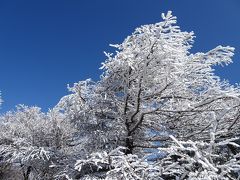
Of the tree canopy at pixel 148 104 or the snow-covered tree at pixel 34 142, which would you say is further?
the snow-covered tree at pixel 34 142

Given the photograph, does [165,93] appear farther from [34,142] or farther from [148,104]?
[34,142]

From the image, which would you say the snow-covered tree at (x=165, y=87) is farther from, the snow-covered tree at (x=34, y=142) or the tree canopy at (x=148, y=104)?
the snow-covered tree at (x=34, y=142)

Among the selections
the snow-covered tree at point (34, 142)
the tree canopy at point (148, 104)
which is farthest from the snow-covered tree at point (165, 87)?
the snow-covered tree at point (34, 142)

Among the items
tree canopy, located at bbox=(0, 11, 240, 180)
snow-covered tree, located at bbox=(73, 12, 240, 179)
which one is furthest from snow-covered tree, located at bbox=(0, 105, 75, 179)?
snow-covered tree, located at bbox=(73, 12, 240, 179)

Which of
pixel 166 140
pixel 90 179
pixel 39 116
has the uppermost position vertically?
pixel 39 116

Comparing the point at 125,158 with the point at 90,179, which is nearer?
the point at 125,158

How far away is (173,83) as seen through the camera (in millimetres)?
7363

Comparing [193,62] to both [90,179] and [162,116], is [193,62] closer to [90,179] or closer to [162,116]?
[162,116]

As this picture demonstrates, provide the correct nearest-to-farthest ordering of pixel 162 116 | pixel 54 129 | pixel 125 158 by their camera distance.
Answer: pixel 125 158
pixel 162 116
pixel 54 129

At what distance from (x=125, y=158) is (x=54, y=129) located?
9.61 meters

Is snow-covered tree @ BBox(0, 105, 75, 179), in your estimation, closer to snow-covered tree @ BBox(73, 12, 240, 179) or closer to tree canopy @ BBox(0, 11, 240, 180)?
tree canopy @ BBox(0, 11, 240, 180)

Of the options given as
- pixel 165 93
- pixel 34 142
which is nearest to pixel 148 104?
pixel 165 93

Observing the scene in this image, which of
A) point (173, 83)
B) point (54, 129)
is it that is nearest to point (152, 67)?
point (173, 83)

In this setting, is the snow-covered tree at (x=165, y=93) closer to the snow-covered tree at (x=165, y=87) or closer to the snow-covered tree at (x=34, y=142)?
the snow-covered tree at (x=165, y=87)
